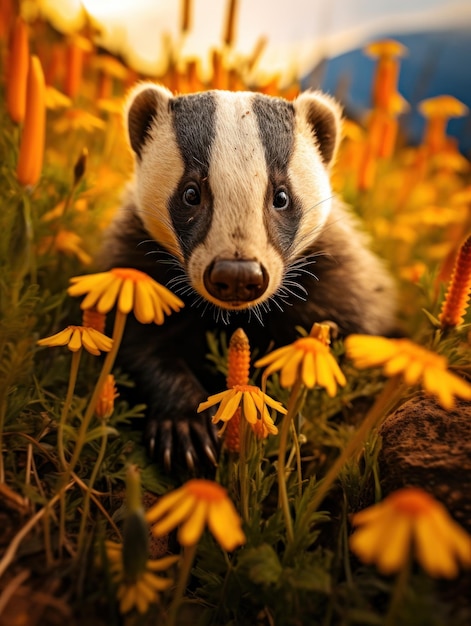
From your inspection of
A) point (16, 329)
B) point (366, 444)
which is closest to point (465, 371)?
point (366, 444)

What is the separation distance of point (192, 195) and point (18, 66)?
39 cm

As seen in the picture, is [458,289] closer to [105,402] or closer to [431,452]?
[431,452]

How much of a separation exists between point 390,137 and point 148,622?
1.69 meters

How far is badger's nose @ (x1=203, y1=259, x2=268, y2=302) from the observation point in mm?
1006

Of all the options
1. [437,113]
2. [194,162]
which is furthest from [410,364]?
[437,113]

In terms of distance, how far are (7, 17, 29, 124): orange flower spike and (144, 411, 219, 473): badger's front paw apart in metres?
0.67

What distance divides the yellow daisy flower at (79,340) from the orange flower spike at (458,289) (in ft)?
1.74

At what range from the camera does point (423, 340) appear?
1.26 metres

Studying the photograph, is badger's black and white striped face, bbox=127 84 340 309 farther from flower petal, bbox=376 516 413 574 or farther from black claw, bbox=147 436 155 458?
flower petal, bbox=376 516 413 574

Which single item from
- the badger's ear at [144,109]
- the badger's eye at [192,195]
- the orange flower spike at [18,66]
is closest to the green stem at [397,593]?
the badger's eye at [192,195]

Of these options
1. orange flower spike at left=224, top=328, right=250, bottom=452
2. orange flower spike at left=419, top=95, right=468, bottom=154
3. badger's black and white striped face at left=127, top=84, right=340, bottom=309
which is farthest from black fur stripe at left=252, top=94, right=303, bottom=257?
orange flower spike at left=419, top=95, right=468, bottom=154

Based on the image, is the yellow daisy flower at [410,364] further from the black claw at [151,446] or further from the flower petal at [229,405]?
the black claw at [151,446]

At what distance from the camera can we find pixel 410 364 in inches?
24.6

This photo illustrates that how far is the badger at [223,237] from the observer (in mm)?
1128
